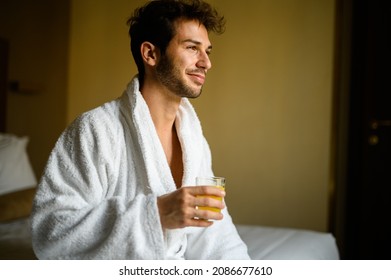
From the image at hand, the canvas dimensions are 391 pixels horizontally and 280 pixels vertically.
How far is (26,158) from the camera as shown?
5.39ft

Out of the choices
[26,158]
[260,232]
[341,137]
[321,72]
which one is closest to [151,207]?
[260,232]

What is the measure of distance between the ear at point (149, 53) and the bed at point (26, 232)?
54 cm

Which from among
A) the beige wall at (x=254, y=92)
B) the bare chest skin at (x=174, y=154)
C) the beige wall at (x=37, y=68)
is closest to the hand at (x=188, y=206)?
the bare chest skin at (x=174, y=154)

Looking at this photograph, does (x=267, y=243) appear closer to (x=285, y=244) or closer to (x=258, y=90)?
(x=285, y=244)

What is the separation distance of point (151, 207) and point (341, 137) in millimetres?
1258

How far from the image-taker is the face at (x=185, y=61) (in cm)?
91

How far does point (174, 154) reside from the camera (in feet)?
3.28

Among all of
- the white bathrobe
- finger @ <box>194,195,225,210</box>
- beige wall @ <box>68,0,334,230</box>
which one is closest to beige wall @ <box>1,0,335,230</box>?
beige wall @ <box>68,0,334,230</box>

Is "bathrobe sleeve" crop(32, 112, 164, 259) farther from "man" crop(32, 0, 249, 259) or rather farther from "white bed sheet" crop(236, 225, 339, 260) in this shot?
"white bed sheet" crop(236, 225, 339, 260)

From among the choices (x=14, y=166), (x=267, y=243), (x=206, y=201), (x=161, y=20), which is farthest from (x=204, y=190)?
(x=14, y=166)

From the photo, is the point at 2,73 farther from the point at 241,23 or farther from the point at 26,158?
the point at 241,23

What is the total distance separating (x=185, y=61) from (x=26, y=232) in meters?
0.74

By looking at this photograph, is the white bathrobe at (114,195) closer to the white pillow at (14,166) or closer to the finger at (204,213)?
the finger at (204,213)

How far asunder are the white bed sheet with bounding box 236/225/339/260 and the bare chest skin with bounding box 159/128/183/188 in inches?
11.9
